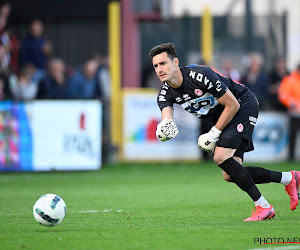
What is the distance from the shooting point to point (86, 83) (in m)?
18.5

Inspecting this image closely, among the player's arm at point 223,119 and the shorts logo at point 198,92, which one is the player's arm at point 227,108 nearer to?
the player's arm at point 223,119

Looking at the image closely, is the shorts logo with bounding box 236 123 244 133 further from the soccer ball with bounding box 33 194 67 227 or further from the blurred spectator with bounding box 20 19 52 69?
the blurred spectator with bounding box 20 19 52 69

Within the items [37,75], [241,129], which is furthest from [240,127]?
[37,75]

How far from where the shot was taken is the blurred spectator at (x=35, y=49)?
18578 mm

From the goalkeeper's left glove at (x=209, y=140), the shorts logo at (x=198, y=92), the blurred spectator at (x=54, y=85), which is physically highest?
the shorts logo at (x=198, y=92)

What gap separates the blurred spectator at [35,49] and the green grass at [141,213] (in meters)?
4.09

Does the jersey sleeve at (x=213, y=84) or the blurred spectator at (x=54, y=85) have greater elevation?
the jersey sleeve at (x=213, y=84)

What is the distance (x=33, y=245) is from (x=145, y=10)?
563 inches

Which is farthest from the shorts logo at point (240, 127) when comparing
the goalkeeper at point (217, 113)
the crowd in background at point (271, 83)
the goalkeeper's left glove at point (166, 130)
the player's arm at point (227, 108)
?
the crowd in background at point (271, 83)

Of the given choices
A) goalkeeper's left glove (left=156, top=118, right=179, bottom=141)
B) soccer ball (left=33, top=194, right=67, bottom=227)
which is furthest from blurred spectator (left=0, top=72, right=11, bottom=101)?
soccer ball (left=33, top=194, right=67, bottom=227)

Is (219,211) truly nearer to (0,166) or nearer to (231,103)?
(231,103)

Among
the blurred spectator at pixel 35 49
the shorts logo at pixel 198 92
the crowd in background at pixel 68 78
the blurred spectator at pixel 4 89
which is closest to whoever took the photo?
the shorts logo at pixel 198 92

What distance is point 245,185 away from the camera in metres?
8.32

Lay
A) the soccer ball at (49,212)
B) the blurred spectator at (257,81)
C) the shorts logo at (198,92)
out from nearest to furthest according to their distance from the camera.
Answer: the soccer ball at (49,212) < the shorts logo at (198,92) < the blurred spectator at (257,81)
